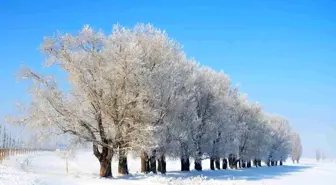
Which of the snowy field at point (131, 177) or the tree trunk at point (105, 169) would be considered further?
the tree trunk at point (105, 169)

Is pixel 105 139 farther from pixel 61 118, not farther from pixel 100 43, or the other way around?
pixel 100 43

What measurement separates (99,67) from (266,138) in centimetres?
6386

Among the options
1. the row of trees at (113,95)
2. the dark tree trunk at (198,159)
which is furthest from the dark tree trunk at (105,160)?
the dark tree trunk at (198,159)

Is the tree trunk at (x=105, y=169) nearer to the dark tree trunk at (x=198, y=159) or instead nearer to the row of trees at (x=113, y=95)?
the row of trees at (x=113, y=95)

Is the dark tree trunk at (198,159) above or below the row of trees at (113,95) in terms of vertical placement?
below

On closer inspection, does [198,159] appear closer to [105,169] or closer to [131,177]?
[131,177]

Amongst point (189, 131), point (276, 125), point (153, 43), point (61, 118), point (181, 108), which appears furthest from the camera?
point (276, 125)

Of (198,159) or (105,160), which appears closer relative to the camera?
(105,160)

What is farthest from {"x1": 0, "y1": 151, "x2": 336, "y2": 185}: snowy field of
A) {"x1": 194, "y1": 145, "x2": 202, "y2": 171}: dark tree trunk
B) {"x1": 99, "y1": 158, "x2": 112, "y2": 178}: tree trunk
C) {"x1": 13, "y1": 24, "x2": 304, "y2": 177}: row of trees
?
{"x1": 13, "y1": 24, "x2": 304, "y2": 177}: row of trees

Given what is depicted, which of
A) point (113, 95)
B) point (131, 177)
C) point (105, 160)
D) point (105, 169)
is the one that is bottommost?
point (131, 177)

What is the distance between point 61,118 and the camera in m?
31.0

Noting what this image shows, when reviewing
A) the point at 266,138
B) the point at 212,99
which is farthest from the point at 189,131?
the point at 266,138

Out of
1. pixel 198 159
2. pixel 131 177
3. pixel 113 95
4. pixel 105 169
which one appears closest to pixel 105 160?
pixel 105 169

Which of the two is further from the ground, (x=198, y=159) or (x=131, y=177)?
(x=198, y=159)
